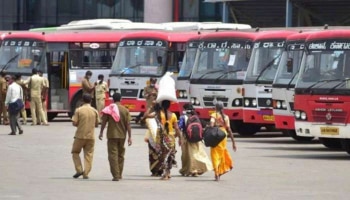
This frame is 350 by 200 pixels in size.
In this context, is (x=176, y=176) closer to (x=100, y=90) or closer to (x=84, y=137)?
(x=84, y=137)

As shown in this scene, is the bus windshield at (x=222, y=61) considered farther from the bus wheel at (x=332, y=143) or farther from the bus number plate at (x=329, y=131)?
the bus number plate at (x=329, y=131)

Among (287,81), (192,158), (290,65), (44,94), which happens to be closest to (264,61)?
(287,81)

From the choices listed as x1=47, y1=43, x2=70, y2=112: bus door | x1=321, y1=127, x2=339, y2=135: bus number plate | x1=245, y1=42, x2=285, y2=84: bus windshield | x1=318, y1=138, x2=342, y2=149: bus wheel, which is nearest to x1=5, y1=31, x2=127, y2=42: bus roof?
x1=47, y1=43, x2=70, y2=112: bus door

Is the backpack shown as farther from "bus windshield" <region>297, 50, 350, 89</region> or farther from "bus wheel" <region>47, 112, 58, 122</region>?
"bus wheel" <region>47, 112, 58, 122</region>

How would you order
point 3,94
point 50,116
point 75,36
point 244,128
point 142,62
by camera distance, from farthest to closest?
1. point 50,116
2. point 75,36
3. point 3,94
4. point 142,62
5. point 244,128

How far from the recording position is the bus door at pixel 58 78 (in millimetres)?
40344

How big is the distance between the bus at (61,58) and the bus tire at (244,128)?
719 centimetres

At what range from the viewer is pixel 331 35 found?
2623cm

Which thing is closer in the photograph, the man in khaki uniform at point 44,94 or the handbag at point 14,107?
the handbag at point 14,107

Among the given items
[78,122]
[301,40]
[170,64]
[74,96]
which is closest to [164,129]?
→ [78,122]

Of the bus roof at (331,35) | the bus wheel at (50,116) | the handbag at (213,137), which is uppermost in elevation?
the bus roof at (331,35)

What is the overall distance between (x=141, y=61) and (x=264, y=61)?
6.23m

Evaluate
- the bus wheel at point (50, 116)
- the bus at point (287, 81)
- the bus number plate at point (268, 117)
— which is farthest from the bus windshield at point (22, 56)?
the bus at point (287, 81)

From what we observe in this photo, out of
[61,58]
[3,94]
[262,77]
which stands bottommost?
[3,94]
